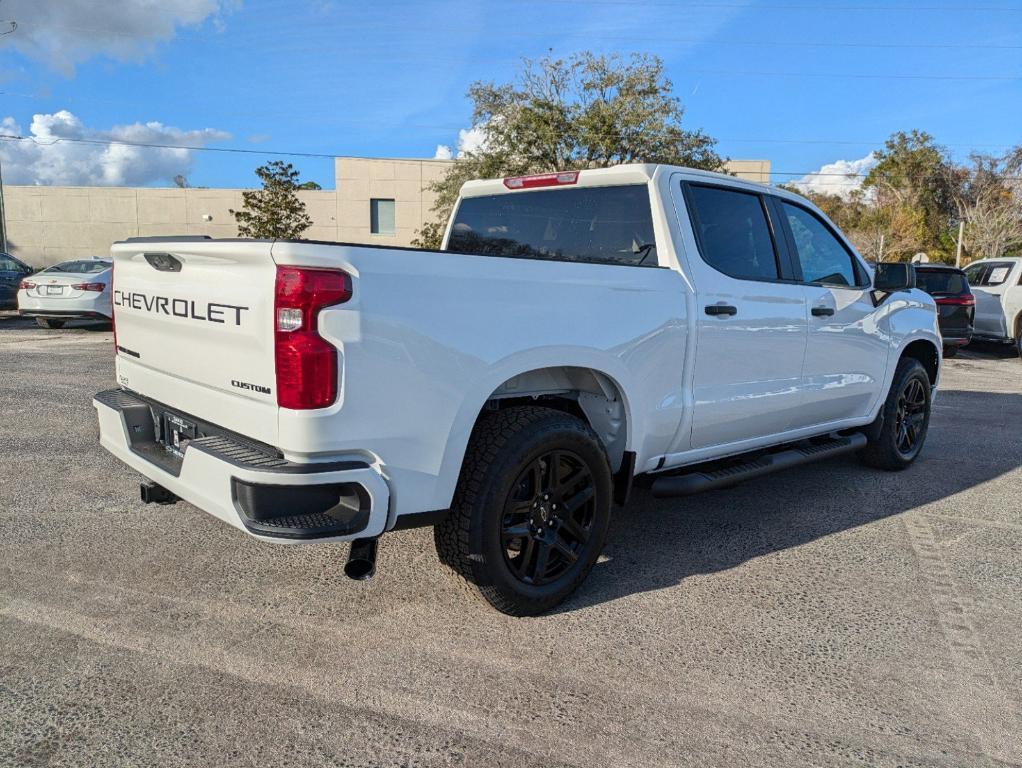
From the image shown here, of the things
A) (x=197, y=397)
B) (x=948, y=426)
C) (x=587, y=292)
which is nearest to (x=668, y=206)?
(x=587, y=292)

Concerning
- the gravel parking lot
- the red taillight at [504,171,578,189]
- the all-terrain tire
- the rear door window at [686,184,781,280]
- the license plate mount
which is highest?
the red taillight at [504,171,578,189]

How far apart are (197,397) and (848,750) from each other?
2.62 metres

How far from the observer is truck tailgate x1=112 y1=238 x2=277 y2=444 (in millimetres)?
2572

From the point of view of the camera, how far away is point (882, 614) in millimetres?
3406

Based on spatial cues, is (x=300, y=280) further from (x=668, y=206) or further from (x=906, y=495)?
(x=906, y=495)

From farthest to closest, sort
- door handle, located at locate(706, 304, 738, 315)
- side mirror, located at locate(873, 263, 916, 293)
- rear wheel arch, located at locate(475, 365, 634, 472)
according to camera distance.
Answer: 1. side mirror, located at locate(873, 263, 916, 293)
2. door handle, located at locate(706, 304, 738, 315)
3. rear wheel arch, located at locate(475, 365, 634, 472)

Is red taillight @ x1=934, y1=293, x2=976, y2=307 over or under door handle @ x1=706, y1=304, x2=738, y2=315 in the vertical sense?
under

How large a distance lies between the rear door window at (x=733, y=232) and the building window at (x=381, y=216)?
3855 centimetres

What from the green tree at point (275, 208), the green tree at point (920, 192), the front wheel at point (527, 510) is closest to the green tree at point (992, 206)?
the green tree at point (920, 192)

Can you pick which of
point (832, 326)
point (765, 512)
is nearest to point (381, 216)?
point (832, 326)

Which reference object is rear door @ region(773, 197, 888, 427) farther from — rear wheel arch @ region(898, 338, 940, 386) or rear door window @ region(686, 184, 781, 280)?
rear wheel arch @ region(898, 338, 940, 386)

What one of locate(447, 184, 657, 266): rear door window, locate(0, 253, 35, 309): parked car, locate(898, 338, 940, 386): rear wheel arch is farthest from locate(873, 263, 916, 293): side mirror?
locate(0, 253, 35, 309): parked car

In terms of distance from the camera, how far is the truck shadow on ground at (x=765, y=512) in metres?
3.83

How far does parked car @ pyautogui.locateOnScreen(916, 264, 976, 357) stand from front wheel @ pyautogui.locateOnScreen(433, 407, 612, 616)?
11.6m
